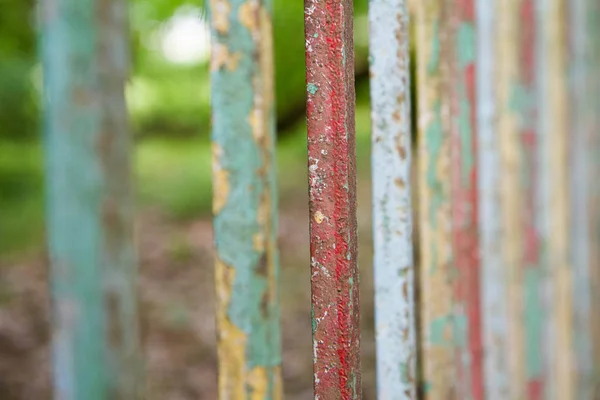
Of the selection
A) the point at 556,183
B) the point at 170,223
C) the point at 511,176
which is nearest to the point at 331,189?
the point at 511,176

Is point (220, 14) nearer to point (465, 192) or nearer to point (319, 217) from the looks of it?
point (319, 217)

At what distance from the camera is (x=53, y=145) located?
908 millimetres

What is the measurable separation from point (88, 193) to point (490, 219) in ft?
4.22

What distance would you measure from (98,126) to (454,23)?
43.7 inches

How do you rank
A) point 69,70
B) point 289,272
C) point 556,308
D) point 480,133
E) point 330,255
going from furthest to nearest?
point 289,272
point 556,308
point 480,133
point 69,70
point 330,255

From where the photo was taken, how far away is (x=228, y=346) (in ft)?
2.75

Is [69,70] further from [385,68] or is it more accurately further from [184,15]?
[184,15]

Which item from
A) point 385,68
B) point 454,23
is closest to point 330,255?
point 385,68

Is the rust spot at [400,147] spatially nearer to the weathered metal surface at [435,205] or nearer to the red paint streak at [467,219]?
the weathered metal surface at [435,205]

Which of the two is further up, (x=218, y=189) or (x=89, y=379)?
(x=218, y=189)

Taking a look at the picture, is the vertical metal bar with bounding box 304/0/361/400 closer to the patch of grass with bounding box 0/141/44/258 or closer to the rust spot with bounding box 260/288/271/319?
the rust spot with bounding box 260/288/271/319

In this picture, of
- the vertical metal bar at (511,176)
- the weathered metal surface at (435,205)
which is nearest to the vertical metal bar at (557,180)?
the vertical metal bar at (511,176)

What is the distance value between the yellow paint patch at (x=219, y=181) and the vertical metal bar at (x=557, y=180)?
4.88 feet

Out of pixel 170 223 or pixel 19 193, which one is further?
pixel 170 223
